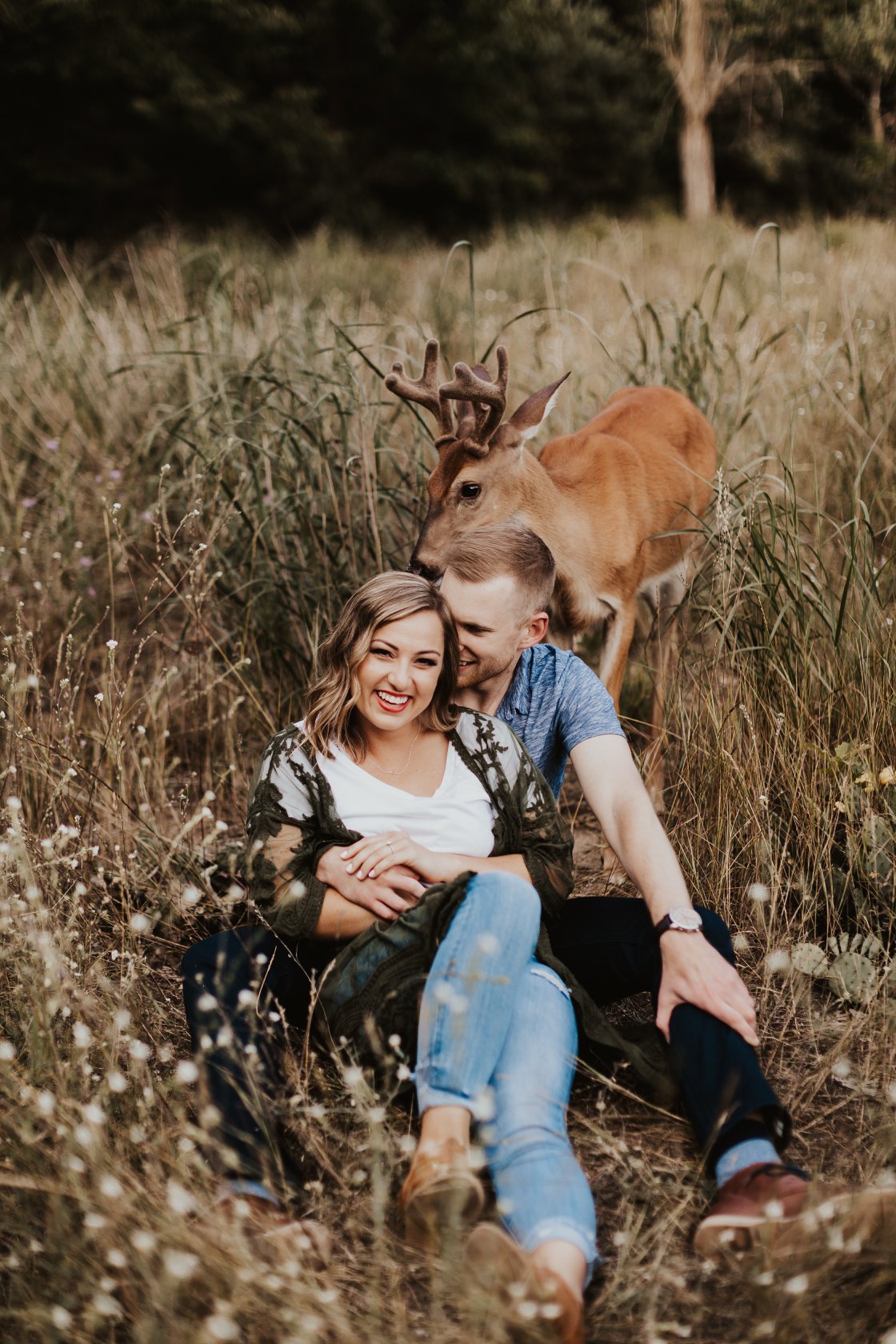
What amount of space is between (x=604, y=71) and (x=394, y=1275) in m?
25.4

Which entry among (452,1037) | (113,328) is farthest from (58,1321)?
(113,328)

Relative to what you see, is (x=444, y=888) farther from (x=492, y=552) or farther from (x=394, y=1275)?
(x=492, y=552)

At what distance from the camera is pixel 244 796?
412 cm

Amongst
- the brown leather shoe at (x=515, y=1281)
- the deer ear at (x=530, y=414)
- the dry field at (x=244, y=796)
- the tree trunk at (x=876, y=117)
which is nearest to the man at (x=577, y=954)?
the dry field at (x=244, y=796)

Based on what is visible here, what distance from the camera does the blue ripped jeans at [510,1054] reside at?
1.97 meters

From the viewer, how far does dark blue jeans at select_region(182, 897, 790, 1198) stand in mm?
2141

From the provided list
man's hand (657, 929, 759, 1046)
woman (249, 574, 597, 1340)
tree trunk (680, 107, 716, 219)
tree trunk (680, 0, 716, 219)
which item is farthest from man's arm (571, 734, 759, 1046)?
tree trunk (680, 107, 716, 219)

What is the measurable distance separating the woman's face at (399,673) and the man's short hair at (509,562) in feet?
0.99

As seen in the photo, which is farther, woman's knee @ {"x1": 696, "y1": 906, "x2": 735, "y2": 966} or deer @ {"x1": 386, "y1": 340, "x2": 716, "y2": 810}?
deer @ {"x1": 386, "y1": 340, "x2": 716, "y2": 810}

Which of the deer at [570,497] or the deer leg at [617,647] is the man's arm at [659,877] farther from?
the deer leg at [617,647]

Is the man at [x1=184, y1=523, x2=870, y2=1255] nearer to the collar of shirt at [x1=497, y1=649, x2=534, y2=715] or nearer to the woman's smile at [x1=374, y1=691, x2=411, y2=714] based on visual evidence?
the collar of shirt at [x1=497, y1=649, x2=534, y2=715]

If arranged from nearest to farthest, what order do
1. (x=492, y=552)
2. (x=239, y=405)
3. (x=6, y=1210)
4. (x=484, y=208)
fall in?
(x=6, y=1210) → (x=492, y=552) → (x=239, y=405) → (x=484, y=208)

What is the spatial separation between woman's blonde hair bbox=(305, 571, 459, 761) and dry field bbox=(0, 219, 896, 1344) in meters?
0.37

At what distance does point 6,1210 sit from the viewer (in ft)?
6.73
